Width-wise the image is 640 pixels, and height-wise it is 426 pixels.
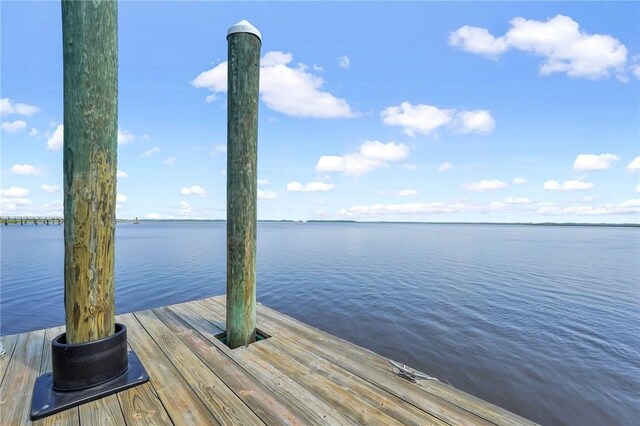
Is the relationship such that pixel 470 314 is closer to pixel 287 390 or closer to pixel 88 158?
pixel 287 390

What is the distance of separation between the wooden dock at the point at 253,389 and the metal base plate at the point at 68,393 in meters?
0.05

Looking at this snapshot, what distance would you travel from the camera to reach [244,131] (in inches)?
129

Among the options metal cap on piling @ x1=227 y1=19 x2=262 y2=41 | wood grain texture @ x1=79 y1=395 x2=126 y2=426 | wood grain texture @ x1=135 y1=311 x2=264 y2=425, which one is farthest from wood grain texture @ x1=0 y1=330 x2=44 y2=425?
metal cap on piling @ x1=227 y1=19 x2=262 y2=41

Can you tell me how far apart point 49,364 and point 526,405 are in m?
6.08

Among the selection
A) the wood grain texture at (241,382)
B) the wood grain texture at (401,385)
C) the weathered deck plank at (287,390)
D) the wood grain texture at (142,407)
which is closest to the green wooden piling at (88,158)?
the wood grain texture at (142,407)

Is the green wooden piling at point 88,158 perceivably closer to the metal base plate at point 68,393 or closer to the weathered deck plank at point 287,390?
the metal base plate at point 68,393

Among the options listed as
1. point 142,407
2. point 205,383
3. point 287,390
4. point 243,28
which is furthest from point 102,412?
point 243,28

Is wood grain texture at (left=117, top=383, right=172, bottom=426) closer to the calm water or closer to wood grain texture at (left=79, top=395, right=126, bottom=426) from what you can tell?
wood grain texture at (left=79, top=395, right=126, bottom=426)

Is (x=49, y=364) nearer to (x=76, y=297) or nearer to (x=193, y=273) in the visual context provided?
(x=76, y=297)

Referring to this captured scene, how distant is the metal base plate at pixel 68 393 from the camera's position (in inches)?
85.1

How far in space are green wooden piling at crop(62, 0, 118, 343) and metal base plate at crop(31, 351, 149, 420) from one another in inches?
16.7

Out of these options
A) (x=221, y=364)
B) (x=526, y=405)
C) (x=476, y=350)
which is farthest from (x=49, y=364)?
(x=476, y=350)

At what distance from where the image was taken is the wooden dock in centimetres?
219

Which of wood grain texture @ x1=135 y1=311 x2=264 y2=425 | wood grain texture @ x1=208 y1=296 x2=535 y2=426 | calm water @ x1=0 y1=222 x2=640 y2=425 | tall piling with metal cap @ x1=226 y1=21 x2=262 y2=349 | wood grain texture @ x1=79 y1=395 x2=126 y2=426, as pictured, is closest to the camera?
wood grain texture @ x1=79 y1=395 x2=126 y2=426
